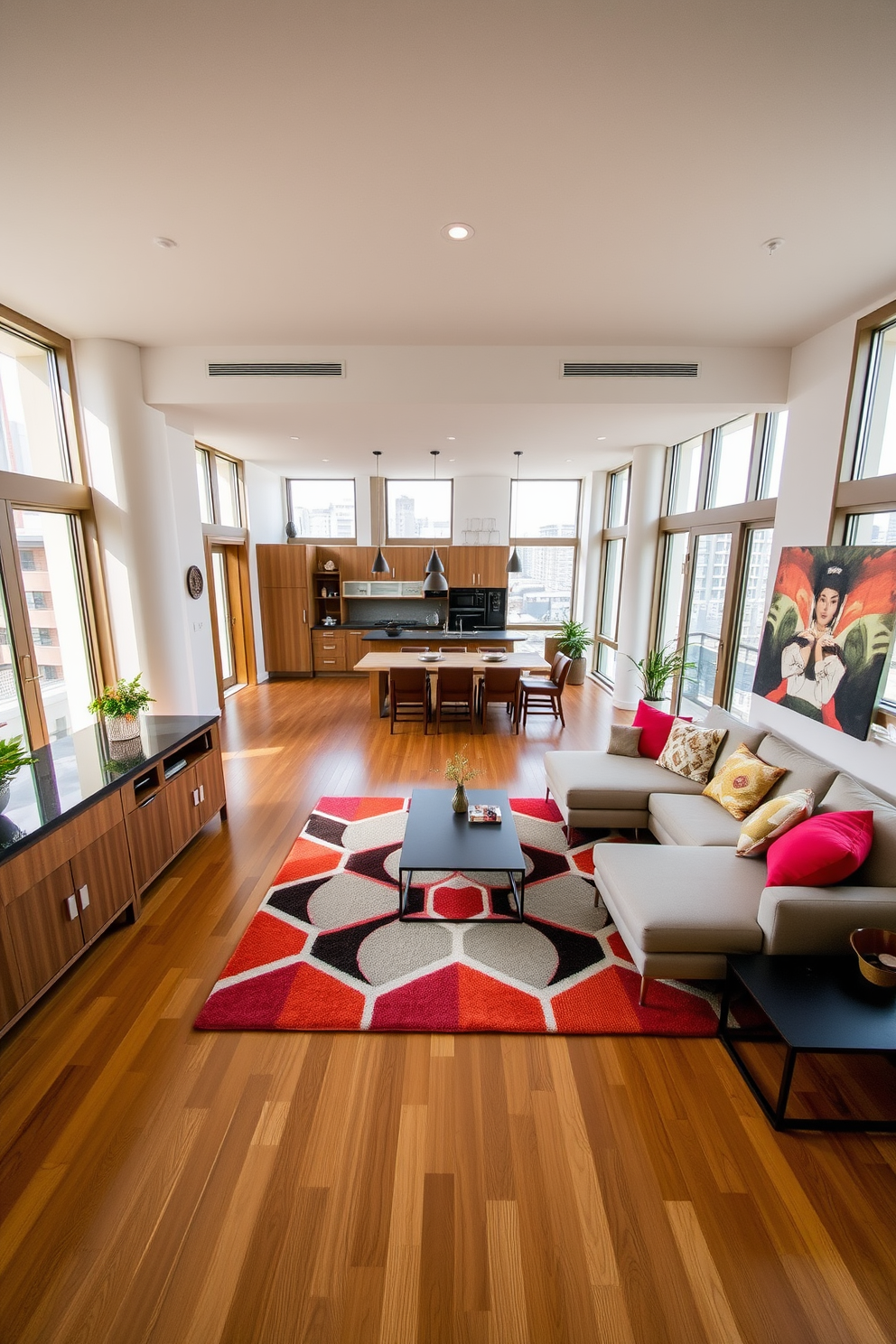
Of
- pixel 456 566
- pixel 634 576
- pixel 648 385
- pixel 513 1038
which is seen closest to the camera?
pixel 513 1038

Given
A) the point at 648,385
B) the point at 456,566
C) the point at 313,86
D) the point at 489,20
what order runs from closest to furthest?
the point at 489,20
the point at 313,86
the point at 648,385
the point at 456,566

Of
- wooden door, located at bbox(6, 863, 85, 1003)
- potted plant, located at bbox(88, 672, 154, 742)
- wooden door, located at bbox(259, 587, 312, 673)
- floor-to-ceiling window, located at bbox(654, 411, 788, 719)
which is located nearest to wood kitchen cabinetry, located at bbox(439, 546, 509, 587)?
wooden door, located at bbox(259, 587, 312, 673)

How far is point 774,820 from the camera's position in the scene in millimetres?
2750

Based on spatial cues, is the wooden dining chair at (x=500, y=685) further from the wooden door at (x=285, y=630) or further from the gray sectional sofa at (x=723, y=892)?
the wooden door at (x=285, y=630)

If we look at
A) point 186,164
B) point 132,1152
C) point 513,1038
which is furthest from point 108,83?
point 513,1038

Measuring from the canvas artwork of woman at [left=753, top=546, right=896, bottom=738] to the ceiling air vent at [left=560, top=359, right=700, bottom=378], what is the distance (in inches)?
68.9

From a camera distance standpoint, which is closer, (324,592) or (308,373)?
(308,373)

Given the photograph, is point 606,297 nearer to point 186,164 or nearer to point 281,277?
point 281,277

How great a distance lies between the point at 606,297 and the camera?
3.50m

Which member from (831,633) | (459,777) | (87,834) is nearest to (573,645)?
(831,633)

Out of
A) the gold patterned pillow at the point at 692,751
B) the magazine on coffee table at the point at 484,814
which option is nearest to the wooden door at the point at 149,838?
the magazine on coffee table at the point at 484,814

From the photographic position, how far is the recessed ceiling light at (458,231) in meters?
2.75

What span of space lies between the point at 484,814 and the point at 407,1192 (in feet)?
6.11

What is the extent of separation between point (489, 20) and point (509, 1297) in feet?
12.6
